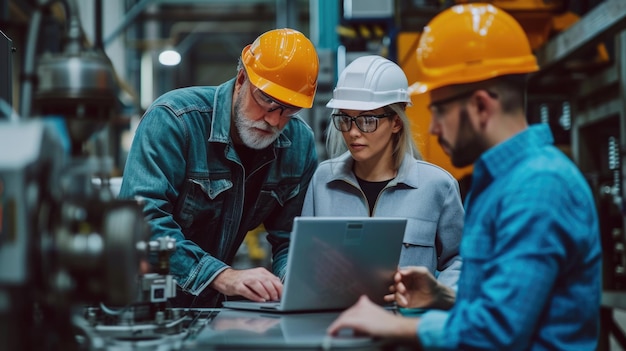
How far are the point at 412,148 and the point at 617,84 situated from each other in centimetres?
Result: 233

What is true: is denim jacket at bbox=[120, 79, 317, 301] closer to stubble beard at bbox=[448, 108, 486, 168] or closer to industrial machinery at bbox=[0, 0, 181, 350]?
industrial machinery at bbox=[0, 0, 181, 350]

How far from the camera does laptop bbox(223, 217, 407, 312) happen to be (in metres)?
1.88

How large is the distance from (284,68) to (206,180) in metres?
0.50

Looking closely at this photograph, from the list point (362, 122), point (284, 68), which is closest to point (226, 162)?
point (284, 68)

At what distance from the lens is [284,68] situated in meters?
2.58

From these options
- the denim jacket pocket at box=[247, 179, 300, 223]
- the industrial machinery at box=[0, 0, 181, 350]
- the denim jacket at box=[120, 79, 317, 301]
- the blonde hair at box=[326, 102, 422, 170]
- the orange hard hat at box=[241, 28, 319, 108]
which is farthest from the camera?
the denim jacket pocket at box=[247, 179, 300, 223]

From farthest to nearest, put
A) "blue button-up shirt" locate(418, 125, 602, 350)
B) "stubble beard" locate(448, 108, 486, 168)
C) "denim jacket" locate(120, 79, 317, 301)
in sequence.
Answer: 1. "denim jacket" locate(120, 79, 317, 301)
2. "stubble beard" locate(448, 108, 486, 168)
3. "blue button-up shirt" locate(418, 125, 602, 350)

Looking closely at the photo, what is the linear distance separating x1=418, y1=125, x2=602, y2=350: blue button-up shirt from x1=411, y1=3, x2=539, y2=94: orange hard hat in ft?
0.54

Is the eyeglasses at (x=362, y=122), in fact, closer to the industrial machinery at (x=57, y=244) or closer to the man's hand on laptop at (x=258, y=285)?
the man's hand on laptop at (x=258, y=285)

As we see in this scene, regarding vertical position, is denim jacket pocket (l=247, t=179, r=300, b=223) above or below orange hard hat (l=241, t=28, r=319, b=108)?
below

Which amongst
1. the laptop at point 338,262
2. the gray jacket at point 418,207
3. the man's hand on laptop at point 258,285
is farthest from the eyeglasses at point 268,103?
the laptop at point 338,262

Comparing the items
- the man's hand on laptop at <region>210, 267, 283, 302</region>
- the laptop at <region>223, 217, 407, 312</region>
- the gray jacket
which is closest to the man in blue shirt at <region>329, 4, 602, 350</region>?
the laptop at <region>223, 217, 407, 312</region>

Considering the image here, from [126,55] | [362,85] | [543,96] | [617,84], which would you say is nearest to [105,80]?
[362,85]

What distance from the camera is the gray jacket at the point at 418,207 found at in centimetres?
259
